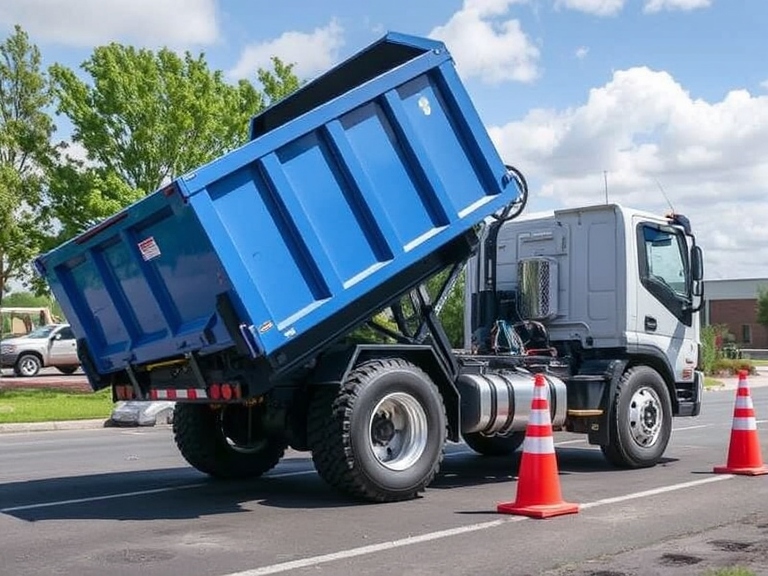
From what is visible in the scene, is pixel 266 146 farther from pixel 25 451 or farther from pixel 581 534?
pixel 25 451

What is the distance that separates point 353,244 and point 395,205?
531 mm

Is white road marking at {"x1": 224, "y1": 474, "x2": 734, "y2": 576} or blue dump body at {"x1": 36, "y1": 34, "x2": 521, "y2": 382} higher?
blue dump body at {"x1": 36, "y1": 34, "x2": 521, "y2": 382}

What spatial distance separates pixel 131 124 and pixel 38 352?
1185 cm

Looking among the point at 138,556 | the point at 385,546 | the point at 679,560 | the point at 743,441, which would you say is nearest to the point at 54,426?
the point at 743,441

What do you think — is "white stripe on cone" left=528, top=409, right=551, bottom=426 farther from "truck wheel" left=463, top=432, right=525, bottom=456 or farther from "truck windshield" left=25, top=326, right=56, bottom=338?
"truck windshield" left=25, top=326, right=56, bottom=338

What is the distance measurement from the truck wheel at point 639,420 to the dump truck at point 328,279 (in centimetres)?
137

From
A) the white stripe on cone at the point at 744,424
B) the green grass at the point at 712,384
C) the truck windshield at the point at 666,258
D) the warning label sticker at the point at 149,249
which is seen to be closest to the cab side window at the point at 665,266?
the truck windshield at the point at 666,258

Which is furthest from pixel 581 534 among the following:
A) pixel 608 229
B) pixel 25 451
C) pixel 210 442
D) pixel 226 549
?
pixel 25 451

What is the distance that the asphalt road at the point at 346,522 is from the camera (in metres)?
6.63

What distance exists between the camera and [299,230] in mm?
8117

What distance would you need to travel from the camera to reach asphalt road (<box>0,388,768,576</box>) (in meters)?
6.63

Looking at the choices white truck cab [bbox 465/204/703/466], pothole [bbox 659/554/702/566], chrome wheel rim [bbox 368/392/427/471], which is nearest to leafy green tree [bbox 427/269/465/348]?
white truck cab [bbox 465/204/703/466]

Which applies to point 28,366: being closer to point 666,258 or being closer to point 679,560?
point 666,258

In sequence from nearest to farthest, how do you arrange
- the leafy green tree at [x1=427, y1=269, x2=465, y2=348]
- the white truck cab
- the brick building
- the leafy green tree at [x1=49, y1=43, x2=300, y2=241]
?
the white truck cab < the leafy green tree at [x1=427, y1=269, x2=465, y2=348] < the leafy green tree at [x1=49, y1=43, x2=300, y2=241] < the brick building
